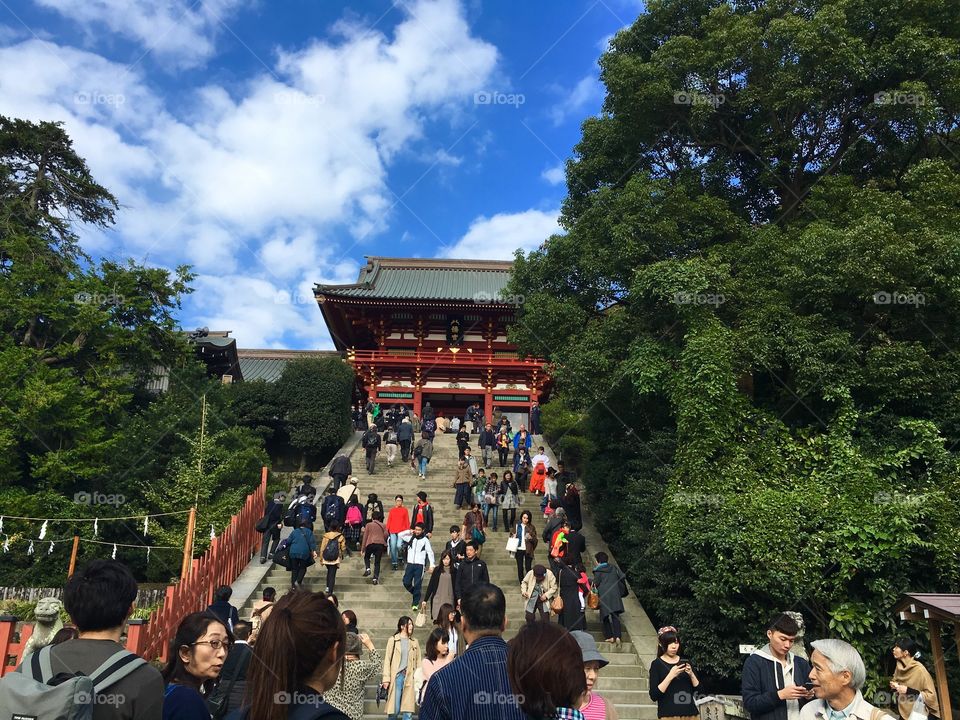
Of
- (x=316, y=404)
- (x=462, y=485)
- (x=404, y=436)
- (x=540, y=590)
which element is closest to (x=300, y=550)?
(x=540, y=590)

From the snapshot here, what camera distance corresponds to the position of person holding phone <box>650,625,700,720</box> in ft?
16.6

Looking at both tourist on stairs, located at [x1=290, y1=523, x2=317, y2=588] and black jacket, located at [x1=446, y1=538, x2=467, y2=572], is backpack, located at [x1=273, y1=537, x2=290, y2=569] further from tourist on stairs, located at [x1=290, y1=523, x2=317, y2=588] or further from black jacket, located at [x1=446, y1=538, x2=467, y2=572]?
black jacket, located at [x1=446, y1=538, x2=467, y2=572]

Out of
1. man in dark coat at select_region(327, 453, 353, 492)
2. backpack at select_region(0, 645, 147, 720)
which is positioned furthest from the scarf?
man in dark coat at select_region(327, 453, 353, 492)

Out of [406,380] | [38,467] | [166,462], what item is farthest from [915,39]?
[406,380]

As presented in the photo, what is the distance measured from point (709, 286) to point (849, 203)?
9.03 ft

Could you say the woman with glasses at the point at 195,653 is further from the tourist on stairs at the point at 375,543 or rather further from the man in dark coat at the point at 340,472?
the man in dark coat at the point at 340,472

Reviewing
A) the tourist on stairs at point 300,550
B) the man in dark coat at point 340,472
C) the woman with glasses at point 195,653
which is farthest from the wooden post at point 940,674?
the man in dark coat at point 340,472

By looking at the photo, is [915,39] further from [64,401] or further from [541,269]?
[64,401]

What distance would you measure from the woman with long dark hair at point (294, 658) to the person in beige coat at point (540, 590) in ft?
22.3

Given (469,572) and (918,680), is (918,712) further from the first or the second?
(469,572)

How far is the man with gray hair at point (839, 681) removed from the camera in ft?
10.0

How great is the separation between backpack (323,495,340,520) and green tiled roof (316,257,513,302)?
15257 millimetres

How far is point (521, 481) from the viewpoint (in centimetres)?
1669

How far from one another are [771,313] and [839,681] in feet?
26.6
